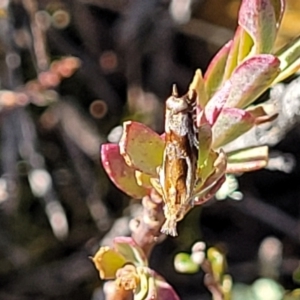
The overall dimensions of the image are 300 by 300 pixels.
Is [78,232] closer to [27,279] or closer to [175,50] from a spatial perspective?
[27,279]

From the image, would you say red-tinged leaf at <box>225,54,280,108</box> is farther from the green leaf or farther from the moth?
the green leaf

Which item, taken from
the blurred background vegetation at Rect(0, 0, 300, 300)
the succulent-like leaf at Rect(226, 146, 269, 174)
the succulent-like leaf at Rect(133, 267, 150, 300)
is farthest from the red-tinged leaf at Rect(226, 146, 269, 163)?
the blurred background vegetation at Rect(0, 0, 300, 300)

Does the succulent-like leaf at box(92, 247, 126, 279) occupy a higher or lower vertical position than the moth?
lower

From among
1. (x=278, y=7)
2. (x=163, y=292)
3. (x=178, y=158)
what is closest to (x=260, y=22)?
(x=278, y=7)

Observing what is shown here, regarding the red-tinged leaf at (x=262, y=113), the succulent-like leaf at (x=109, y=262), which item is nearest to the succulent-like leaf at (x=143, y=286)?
the succulent-like leaf at (x=109, y=262)

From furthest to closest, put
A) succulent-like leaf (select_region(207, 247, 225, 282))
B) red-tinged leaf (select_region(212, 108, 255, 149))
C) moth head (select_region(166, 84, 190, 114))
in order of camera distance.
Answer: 1. succulent-like leaf (select_region(207, 247, 225, 282))
2. red-tinged leaf (select_region(212, 108, 255, 149))
3. moth head (select_region(166, 84, 190, 114))

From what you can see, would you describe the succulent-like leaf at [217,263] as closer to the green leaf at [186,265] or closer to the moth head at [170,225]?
the green leaf at [186,265]

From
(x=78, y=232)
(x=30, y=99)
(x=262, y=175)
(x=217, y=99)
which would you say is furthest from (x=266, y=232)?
(x=217, y=99)

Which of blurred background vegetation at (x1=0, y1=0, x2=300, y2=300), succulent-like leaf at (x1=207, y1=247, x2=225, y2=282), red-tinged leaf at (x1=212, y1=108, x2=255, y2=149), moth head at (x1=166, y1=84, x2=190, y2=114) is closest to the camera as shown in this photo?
moth head at (x1=166, y1=84, x2=190, y2=114)

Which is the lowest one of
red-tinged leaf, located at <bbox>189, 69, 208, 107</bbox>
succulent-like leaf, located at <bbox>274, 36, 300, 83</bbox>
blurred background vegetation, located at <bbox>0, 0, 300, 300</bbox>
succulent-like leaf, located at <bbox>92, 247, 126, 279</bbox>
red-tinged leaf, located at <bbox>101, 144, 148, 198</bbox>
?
blurred background vegetation, located at <bbox>0, 0, 300, 300</bbox>
